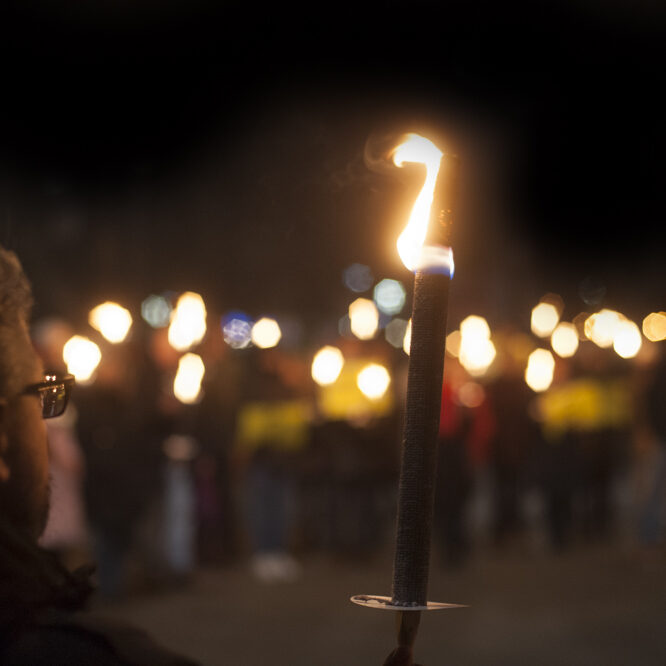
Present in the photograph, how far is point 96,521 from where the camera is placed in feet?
29.6

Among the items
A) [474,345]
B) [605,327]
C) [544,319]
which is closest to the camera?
[474,345]

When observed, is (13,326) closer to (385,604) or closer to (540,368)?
(385,604)

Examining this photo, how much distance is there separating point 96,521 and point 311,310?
22.4m

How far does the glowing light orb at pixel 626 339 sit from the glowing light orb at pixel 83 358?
54.7ft

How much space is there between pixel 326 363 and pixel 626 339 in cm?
1416

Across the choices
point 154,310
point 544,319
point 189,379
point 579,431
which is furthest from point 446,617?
point 544,319

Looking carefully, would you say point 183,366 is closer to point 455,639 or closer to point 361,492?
point 361,492

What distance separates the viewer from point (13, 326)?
1.83m

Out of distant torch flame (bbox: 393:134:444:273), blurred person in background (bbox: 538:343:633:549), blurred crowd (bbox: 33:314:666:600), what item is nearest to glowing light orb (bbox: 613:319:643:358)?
blurred crowd (bbox: 33:314:666:600)

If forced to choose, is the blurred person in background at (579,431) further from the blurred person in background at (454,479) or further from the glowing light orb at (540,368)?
the glowing light orb at (540,368)

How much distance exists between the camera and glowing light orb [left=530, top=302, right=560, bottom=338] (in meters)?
38.7

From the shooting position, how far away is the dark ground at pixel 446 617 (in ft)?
23.3

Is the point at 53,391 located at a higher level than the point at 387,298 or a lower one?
lower

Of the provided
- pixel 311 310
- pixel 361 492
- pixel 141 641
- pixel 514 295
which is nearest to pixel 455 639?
pixel 361 492
